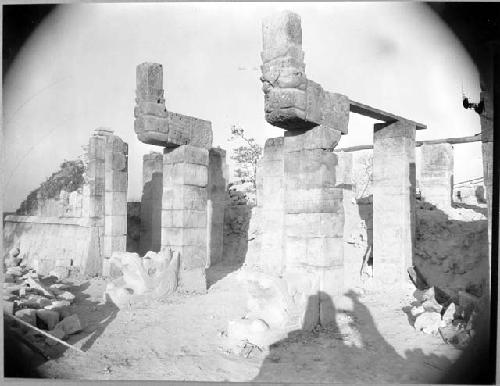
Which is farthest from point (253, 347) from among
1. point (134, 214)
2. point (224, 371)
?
point (134, 214)

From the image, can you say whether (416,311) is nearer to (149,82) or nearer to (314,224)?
(314,224)

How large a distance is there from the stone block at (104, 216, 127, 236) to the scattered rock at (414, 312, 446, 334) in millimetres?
8100

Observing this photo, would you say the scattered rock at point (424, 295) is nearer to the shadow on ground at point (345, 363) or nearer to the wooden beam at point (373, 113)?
the shadow on ground at point (345, 363)

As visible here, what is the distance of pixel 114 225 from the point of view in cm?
1212

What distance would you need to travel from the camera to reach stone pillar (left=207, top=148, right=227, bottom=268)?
44.0ft

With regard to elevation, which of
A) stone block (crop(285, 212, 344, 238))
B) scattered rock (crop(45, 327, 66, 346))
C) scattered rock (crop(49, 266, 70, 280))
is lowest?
scattered rock (crop(45, 327, 66, 346))

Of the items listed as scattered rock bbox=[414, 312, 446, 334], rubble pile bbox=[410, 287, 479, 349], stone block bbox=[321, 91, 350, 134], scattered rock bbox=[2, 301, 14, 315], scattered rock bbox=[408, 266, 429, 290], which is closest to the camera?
rubble pile bbox=[410, 287, 479, 349]

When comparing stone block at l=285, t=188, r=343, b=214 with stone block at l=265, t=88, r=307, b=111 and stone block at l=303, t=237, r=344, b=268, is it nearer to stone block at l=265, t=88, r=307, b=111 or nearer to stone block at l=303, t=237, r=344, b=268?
stone block at l=303, t=237, r=344, b=268

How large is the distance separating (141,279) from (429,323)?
5153 mm

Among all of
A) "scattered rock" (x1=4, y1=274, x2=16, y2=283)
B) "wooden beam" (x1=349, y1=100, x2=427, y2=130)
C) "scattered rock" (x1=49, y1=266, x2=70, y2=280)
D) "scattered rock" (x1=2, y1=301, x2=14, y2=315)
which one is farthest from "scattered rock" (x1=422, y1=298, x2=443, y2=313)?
"scattered rock" (x1=49, y1=266, x2=70, y2=280)

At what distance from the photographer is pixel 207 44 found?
23.7ft

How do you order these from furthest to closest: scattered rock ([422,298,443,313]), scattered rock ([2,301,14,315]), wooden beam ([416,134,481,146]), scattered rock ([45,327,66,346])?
wooden beam ([416,134,481,146]), scattered rock ([422,298,443,313]), scattered rock ([2,301,14,315]), scattered rock ([45,327,66,346])

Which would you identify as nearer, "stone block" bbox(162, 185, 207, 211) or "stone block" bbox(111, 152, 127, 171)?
"stone block" bbox(162, 185, 207, 211)

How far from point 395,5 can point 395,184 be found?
4635 mm
